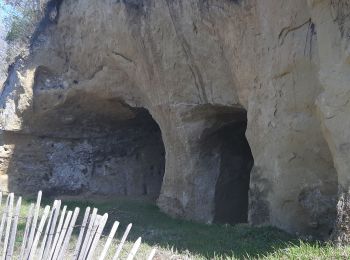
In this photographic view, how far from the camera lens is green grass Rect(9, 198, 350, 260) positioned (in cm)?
566

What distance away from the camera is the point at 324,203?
7.02m

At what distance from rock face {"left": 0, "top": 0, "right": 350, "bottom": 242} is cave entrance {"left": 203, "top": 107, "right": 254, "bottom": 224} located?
0.09ft

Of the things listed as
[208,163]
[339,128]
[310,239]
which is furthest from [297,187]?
[208,163]

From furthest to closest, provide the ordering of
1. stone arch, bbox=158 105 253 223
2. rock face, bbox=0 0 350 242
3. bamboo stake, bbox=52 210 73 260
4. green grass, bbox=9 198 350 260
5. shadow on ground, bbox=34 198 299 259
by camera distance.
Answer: stone arch, bbox=158 105 253 223
rock face, bbox=0 0 350 242
shadow on ground, bbox=34 198 299 259
green grass, bbox=9 198 350 260
bamboo stake, bbox=52 210 73 260

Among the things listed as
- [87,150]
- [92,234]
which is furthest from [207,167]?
[92,234]

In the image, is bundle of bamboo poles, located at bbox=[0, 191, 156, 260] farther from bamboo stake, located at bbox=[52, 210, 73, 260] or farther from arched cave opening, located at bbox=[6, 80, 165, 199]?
arched cave opening, located at bbox=[6, 80, 165, 199]

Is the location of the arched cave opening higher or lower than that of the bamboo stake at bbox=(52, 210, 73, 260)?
higher

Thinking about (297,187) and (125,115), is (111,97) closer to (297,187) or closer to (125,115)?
(125,115)

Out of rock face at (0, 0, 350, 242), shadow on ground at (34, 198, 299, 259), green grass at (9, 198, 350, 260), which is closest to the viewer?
green grass at (9, 198, 350, 260)

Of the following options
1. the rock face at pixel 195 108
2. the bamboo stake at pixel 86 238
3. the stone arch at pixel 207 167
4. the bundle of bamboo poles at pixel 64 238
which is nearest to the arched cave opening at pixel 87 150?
the rock face at pixel 195 108

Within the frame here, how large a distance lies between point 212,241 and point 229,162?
3.33 meters

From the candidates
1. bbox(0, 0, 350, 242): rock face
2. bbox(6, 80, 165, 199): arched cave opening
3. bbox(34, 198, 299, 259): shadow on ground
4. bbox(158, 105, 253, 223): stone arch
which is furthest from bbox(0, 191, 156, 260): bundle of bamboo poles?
bbox(6, 80, 165, 199): arched cave opening

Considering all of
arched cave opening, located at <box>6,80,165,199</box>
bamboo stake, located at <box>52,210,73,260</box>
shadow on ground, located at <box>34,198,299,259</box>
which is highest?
arched cave opening, located at <box>6,80,165,199</box>

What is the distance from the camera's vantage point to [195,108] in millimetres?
9938
